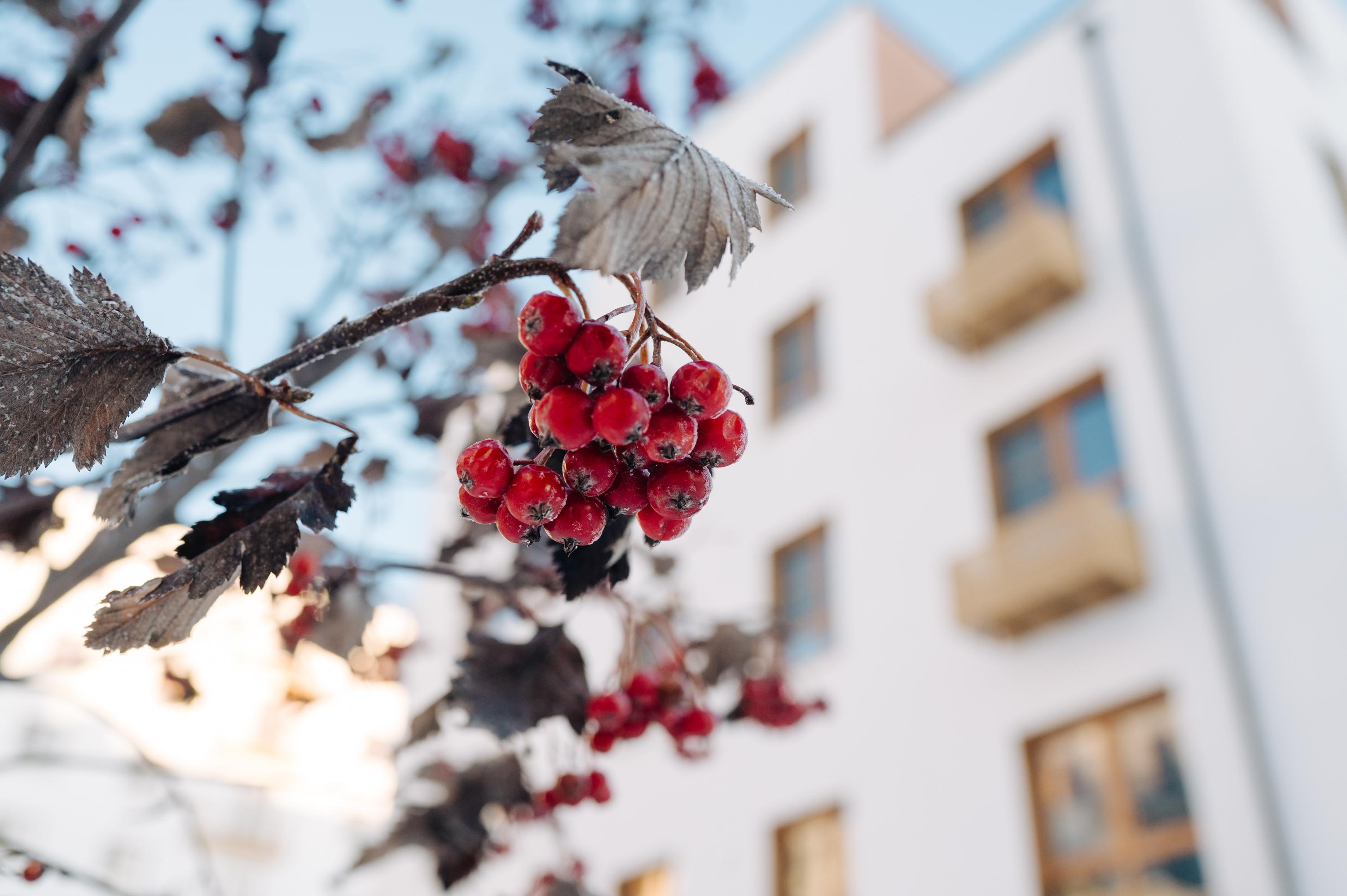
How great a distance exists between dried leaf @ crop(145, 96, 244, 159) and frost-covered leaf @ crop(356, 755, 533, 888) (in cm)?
193

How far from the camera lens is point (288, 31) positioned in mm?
2865

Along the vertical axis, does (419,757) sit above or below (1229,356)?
below

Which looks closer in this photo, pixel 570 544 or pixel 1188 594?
pixel 570 544

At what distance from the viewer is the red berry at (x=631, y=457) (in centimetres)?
120

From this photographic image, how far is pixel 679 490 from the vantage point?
3.90 feet

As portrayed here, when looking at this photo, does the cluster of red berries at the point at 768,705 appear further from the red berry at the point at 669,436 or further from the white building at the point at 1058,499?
the white building at the point at 1058,499

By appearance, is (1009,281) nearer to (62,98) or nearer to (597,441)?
(62,98)

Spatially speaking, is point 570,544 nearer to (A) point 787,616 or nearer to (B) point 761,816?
(B) point 761,816

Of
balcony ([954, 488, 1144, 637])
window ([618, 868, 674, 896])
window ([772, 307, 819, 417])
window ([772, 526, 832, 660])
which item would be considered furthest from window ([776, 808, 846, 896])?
window ([772, 307, 819, 417])

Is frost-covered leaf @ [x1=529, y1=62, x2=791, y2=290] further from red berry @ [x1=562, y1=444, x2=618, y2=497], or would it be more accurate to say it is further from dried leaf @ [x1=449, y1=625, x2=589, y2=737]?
dried leaf @ [x1=449, y1=625, x2=589, y2=737]

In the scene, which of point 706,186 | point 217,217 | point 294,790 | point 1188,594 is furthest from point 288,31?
point 1188,594

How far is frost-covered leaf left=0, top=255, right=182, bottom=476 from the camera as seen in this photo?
1.12 m

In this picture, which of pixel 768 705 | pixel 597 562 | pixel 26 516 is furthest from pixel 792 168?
pixel 597 562

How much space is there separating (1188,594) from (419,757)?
6.75 metres
